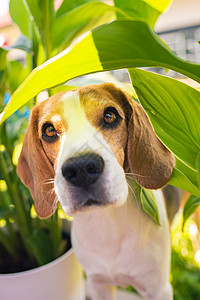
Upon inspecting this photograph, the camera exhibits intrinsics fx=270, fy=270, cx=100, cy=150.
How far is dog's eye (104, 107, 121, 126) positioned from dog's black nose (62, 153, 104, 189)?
0.08 metres

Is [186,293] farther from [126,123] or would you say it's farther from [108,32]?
[108,32]

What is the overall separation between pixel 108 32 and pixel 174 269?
0.96 meters

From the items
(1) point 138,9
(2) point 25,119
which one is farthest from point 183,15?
(2) point 25,119

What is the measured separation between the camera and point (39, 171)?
1.56ft

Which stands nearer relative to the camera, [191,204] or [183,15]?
[191,204]

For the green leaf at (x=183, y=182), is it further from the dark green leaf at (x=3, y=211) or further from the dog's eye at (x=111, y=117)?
the dark green leaf at (x=3, y=211)

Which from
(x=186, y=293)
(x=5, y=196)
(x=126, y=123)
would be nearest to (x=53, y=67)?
(x=126, y=123)

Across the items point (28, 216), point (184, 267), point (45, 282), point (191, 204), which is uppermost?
point (191, 204)

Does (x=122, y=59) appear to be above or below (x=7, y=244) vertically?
above

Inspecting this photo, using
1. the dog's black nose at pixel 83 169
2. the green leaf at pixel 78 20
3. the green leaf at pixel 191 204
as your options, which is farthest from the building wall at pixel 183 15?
the dog's black nose at pixel 83 169

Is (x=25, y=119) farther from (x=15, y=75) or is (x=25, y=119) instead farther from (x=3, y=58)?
(x=3, y=58)

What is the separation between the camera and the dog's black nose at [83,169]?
1.11ft

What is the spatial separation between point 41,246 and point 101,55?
1.96 ft

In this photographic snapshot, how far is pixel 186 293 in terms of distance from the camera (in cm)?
92
